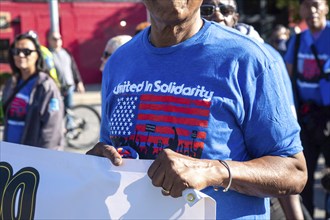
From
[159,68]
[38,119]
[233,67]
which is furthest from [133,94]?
[38,119]

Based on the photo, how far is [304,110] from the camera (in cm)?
530

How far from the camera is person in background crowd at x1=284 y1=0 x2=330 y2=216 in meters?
5.26

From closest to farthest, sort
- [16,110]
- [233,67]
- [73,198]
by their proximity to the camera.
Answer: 1. [233,67]
2. [73,198]
3. [16,110]

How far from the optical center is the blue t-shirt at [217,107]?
1888 millimetres

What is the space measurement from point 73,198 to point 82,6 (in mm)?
17724

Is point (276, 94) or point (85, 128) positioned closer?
point (276, 94)

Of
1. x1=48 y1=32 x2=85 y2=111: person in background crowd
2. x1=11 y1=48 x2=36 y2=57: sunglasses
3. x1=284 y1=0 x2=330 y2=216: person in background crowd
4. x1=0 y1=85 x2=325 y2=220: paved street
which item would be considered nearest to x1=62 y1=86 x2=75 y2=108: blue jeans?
x1=48 y1=32 x2=85 y2=111: person in background crowd

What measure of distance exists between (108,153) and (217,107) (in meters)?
0.35

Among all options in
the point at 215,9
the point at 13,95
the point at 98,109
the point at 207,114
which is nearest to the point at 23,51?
the point at 13,95

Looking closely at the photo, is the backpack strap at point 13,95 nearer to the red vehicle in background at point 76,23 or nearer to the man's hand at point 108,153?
the man's hand at point 108,153

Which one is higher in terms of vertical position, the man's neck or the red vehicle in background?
the man's neck

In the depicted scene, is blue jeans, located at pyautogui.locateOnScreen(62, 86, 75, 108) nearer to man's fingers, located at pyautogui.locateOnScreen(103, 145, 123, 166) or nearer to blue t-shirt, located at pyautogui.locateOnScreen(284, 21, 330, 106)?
blue t-shirt, located at pyautogui.locateOnScreen(284, 21, 330, 106)

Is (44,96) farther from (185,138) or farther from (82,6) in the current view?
(82,6)

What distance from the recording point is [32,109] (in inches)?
182
